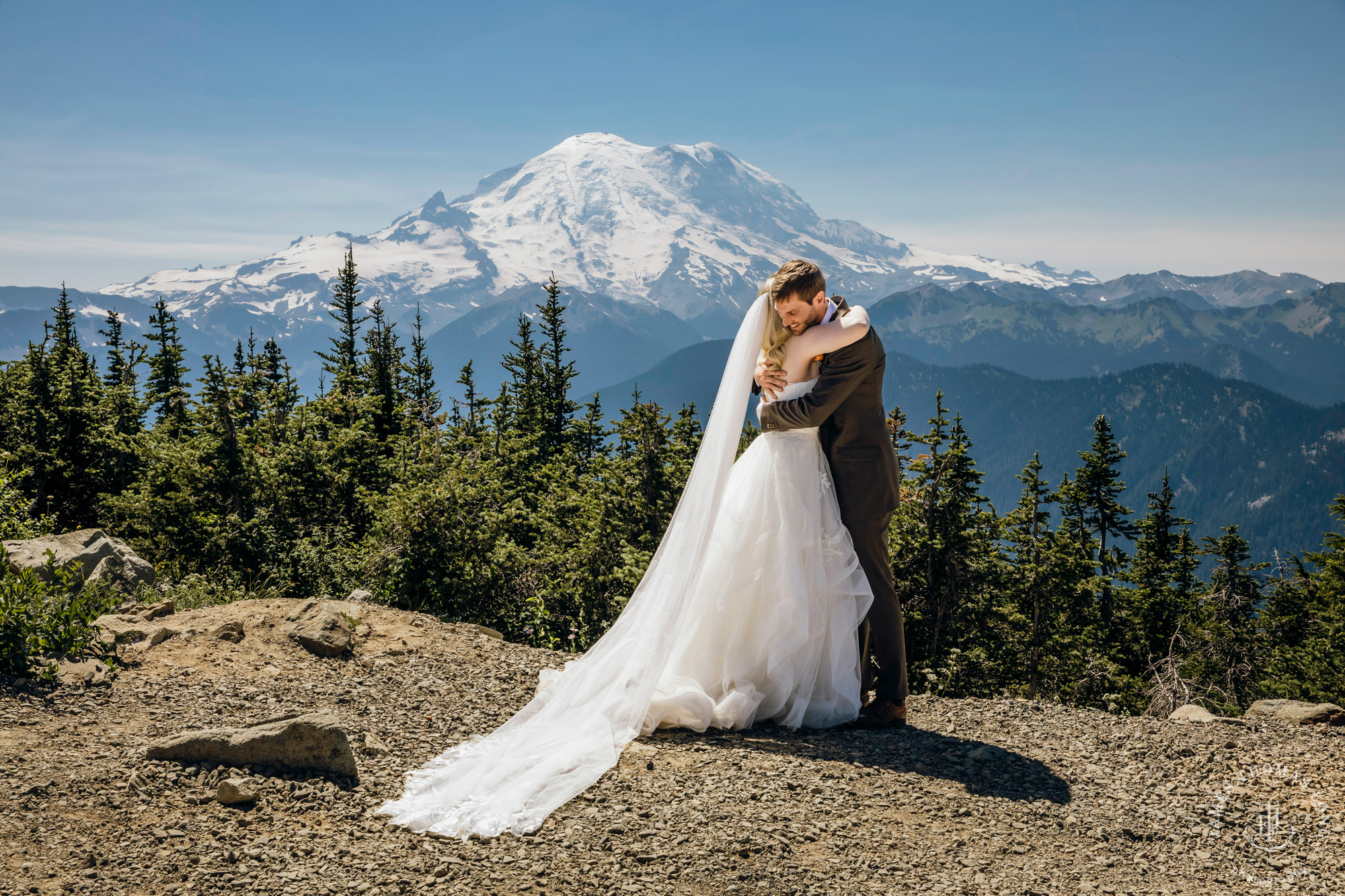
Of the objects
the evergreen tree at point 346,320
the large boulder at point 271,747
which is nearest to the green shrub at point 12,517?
the large boulder at point 271,747

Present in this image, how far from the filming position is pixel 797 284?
600cm

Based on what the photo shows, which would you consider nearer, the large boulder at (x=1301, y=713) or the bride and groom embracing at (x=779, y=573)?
the bride and groom embracing at (x=779, y=573)

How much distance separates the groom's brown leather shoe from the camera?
20.5ft

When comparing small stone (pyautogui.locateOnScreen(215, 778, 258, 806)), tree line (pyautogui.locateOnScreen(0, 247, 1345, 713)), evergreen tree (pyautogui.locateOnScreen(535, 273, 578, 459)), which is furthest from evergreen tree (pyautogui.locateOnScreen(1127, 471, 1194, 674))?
small stone (pyautogui.locateOnScreen(215, 778, 258, 806))

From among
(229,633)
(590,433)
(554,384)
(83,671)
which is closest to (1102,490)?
(590,433)

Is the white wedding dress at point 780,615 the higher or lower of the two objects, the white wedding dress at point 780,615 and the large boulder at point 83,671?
the higher

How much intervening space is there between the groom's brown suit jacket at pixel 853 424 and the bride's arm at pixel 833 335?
6 cm

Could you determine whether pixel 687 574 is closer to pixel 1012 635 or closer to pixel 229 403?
pixel 229 403

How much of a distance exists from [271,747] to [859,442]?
455 centimetres

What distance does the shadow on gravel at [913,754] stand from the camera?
212 inches

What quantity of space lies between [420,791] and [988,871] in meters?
3.32

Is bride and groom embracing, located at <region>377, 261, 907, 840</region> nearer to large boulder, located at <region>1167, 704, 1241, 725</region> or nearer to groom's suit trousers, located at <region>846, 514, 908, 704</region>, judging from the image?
groom's suit trousers, located at <region>846, 514, 908, 704</region>

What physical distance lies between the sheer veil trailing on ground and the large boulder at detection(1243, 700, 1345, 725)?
17.6 feet

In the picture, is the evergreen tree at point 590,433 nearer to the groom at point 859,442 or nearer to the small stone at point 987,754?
the groom at point 859,442
